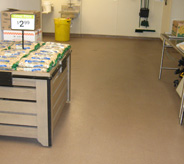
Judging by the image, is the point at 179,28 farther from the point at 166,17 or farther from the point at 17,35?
the point at 166,17

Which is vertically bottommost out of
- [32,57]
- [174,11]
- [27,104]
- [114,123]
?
[114,123]

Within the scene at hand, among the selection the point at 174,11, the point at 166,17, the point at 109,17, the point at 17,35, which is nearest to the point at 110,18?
the point at 109,17

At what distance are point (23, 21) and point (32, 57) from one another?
55cm

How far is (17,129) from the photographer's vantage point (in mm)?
2660

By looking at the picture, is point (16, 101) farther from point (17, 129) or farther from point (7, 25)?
point (7, 25)

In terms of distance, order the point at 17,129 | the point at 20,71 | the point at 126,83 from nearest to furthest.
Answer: the point at 20,71, the point at 17,129, the point at 126,83

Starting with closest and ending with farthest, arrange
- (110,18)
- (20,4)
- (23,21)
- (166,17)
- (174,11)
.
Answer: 1. (23,21)
2. (20,4)
3. (174,11)
4. (166,17)
5. (110,18)

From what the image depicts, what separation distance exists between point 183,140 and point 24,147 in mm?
1701

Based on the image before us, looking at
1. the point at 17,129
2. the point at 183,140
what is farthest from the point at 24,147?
the point at 183,140

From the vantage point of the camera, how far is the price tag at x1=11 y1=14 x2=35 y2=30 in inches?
117

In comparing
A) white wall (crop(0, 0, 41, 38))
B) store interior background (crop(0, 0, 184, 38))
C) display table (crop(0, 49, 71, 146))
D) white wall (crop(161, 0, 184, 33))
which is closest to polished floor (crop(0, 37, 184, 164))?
display table (crop(0, 49, 71, 146))

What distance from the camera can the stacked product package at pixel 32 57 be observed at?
2504mm

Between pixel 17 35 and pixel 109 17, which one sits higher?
pixel 109 17

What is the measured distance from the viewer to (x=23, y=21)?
2975 mm
